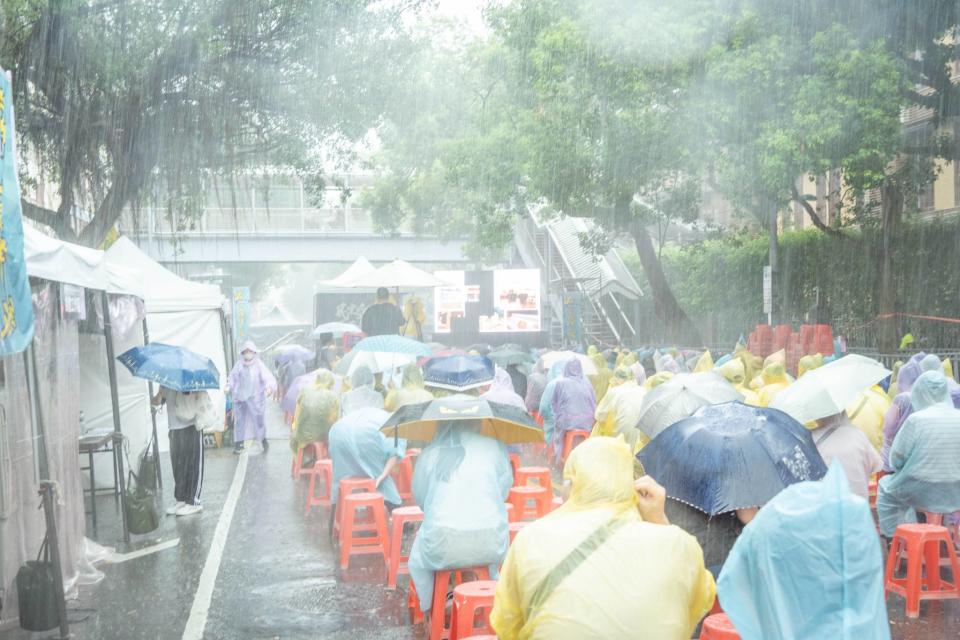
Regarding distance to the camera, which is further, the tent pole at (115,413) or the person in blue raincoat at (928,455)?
the tent pole at (115,413)

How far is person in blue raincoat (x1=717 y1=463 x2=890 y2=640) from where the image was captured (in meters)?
3.09

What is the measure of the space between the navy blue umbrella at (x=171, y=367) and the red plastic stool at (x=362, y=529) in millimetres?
2562

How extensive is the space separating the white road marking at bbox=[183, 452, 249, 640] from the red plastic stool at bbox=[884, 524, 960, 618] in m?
4.83

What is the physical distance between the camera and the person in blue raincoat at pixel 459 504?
19.7 feet

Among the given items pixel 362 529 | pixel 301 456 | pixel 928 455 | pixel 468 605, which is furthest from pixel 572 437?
pixel 468 605

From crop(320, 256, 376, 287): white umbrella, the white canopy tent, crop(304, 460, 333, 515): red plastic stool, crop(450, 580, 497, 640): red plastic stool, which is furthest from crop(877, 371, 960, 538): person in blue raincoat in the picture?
crop(320, 256, 376, 287): white umbrella

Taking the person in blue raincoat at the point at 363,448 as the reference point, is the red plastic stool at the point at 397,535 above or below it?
below

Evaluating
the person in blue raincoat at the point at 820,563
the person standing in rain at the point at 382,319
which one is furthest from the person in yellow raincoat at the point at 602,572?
the person standing in rain at the point at 382,319

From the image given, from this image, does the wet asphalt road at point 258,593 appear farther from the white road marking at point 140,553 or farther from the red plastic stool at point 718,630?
the red plastic stool at point 718,630

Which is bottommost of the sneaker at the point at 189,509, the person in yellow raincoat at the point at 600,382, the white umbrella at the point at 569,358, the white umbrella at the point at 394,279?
the sneaker at the point at 189,509

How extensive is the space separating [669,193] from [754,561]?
24.0m

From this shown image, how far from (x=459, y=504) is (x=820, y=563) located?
3.19 metres

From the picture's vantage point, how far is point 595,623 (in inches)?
142

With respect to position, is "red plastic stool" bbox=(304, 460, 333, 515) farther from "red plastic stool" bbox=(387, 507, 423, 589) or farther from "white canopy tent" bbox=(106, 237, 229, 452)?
"white canopy tent" bbox=(106, 237, 229, 452)
